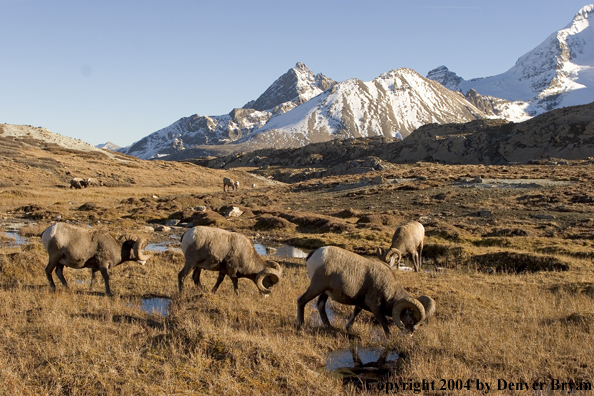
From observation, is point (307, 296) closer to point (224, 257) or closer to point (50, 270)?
point (224, 257)

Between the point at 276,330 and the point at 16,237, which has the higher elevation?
the point at 16,237

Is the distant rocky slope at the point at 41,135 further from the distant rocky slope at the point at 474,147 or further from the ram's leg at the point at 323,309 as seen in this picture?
the ram's leg at the point at 323,309

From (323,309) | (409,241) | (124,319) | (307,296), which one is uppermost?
(307,296)

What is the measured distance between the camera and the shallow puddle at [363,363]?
8.33 m

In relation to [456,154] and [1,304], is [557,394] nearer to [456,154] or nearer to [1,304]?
[1,304]

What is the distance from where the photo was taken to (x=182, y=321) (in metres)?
9.27

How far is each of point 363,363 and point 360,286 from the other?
1779mm

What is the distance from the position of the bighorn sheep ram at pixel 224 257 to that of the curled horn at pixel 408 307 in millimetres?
A: 3859

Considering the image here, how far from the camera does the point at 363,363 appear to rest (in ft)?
29.3

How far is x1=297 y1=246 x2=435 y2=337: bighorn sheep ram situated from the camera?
32.8 ft

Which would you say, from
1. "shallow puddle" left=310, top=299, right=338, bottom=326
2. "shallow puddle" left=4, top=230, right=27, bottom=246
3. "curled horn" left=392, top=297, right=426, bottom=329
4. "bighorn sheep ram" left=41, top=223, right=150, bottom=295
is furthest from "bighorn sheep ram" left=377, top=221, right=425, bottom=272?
"shallow puddle" left=4, top=230, right=27, bottom=246
